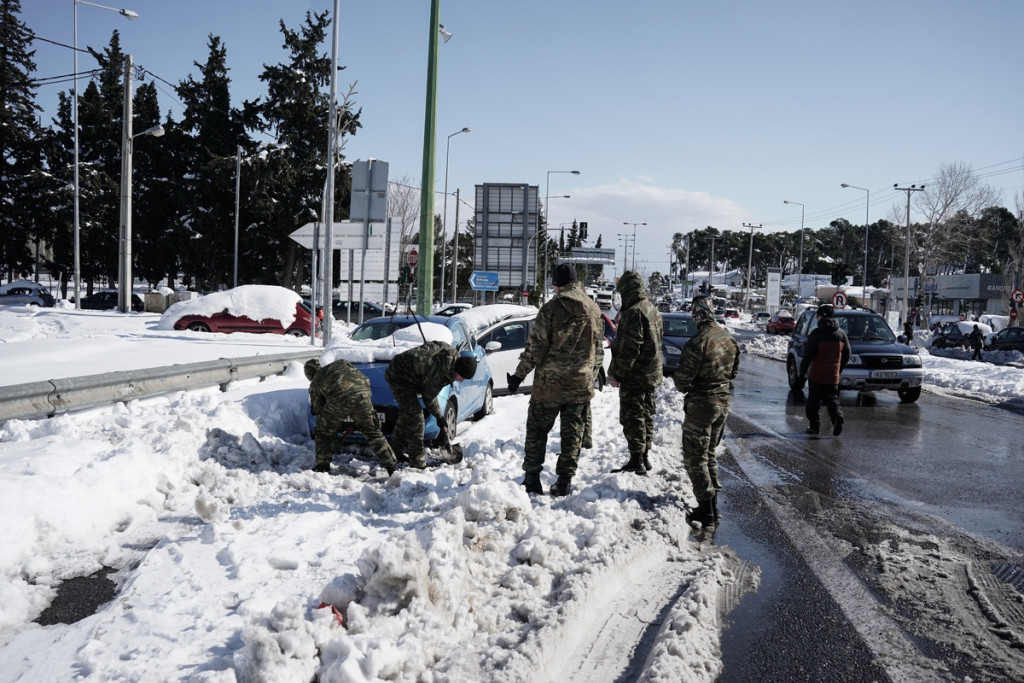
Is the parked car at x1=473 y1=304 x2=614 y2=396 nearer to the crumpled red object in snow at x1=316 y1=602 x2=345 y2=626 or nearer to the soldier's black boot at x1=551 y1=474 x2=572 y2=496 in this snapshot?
the soldier's black boot at x1=551 y1=474 x2=572 y2=496

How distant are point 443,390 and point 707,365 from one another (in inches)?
149

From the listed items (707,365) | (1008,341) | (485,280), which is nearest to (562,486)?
(707,365)

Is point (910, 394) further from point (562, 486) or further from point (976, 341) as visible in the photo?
point (976, 341)

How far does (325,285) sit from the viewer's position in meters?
17.5

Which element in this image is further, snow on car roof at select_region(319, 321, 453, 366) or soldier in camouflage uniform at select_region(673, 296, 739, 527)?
snow on car roof at select_region(319, 321, 453, 366)

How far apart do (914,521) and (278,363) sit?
9.30 metres

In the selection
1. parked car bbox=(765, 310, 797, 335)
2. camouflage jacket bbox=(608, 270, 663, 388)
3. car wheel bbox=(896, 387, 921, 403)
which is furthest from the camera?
parked car bbox=(765, 310, 797, 335)

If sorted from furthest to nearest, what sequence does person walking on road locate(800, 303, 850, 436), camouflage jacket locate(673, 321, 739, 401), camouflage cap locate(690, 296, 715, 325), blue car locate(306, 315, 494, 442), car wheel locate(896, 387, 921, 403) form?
1. car wheel locate(896, 387, 921, 403)
2. person walking on road locate(800, 303, 850, 436)
3. blue car locate(306, 315, 494, 442)
4. camouflage cap locate(690, 296, 715, 325)
5. camouflage jacket locate(673, 321, 739, 401)

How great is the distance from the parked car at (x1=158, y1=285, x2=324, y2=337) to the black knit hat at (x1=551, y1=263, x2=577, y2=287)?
667 inches

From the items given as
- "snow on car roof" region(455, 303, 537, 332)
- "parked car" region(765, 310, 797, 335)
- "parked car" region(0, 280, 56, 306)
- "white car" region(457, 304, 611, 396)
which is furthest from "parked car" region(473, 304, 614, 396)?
"parked car" region(765, 310, 797, 335)

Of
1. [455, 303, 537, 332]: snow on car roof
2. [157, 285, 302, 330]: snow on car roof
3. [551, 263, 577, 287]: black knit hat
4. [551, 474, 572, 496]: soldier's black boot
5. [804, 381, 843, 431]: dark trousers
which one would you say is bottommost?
[551, 474, 572, 496]: soldier's black boot

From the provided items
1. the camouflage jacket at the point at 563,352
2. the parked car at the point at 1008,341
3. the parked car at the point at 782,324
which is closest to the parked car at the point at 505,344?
the camouflage jacket at the point at 563,352

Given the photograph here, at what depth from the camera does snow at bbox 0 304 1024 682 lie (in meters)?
3.40

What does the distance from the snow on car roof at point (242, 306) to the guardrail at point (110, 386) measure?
37.1 feet
